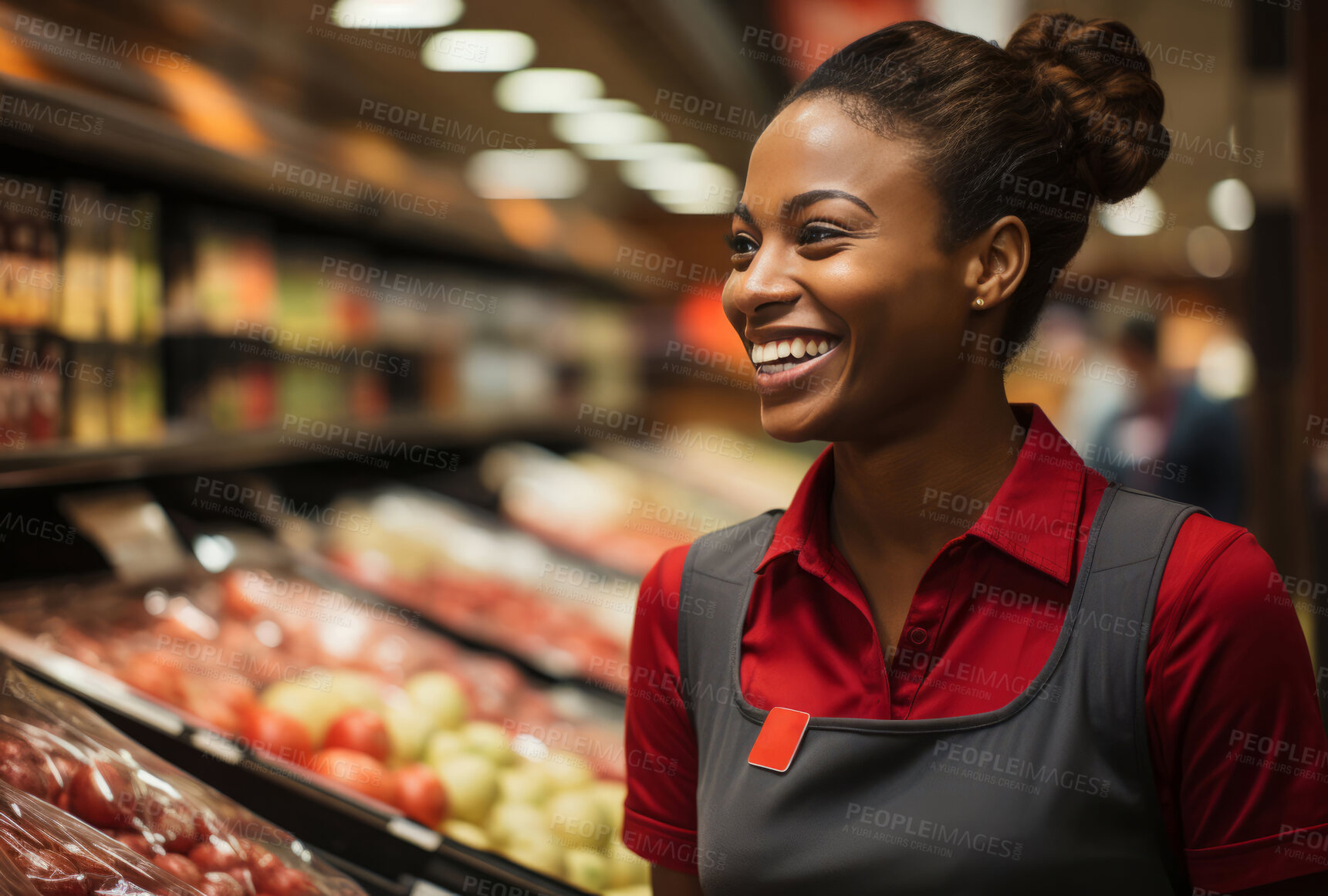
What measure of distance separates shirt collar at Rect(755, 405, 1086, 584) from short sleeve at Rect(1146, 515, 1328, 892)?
0.13 meters

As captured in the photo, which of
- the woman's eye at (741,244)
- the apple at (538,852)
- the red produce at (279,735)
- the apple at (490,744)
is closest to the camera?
the woman's eye at (741,244)

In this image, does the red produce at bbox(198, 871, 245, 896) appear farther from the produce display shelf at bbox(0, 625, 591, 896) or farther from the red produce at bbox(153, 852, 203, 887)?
the produce display shelf at bbox(0, 625, 591, 896)

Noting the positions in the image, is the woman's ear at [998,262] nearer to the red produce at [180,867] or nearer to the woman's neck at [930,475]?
the woman's neck at [930,475]

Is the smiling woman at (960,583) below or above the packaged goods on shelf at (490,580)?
above

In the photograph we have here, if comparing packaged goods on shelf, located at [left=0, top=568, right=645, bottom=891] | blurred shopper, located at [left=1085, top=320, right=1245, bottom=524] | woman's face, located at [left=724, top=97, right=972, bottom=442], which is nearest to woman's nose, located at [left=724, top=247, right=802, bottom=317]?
woman's face, located at [left=724, top=97, right=972, bottom=442]

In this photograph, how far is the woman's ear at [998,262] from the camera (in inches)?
43.4

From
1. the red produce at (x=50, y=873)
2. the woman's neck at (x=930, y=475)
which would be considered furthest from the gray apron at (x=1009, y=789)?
the red produce at (x=50, y=873)

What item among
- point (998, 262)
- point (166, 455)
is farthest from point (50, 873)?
point (166, 455)

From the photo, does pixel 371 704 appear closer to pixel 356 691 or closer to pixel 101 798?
pixel 356 691

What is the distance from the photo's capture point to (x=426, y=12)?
159 inches

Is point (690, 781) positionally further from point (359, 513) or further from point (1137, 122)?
point (359, 513)

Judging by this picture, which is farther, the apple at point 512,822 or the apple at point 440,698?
the apple at point 440,698

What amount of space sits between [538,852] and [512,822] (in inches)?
4.6

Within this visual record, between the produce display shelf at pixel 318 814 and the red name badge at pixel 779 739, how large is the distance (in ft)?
2.18
